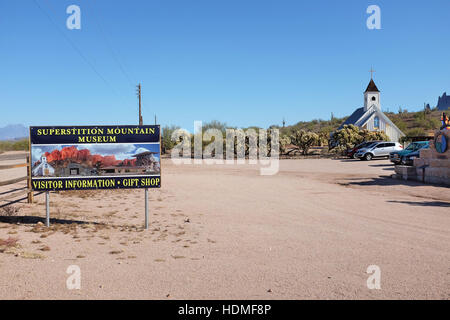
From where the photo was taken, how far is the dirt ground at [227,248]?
4.75 meters

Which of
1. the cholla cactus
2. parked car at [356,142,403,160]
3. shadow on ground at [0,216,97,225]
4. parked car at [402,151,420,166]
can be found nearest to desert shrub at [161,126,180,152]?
the cholla cactus

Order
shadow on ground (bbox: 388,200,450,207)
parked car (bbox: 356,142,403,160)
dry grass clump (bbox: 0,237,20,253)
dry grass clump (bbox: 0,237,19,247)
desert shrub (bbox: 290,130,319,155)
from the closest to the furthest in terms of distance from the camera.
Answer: dry grass clump (bbox: 0,237,20,253)
dry grass clump (bbox: 0,237,19,247)
shadow on ground (bbox: 388,200,450,207)
parked car (bbox: 356,142,403,160)
desert shrub (bbox: 290,130,319,155)

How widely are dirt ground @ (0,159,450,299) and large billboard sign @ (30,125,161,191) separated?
3.21ft

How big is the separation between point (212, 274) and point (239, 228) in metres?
2.89

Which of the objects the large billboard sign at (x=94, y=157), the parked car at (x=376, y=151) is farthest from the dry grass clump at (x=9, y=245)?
the parked car at (x=376, y=151)

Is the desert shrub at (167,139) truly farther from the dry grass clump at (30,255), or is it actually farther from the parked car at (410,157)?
the dry grass clump at (30,255)

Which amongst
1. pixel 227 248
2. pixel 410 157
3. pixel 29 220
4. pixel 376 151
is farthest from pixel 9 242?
pixel 376 151

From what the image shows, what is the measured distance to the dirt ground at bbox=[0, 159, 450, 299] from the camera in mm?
4754

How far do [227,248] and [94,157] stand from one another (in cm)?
360

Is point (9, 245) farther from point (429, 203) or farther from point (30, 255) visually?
point (429, 203)

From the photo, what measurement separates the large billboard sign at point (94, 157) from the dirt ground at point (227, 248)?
98 centimetres

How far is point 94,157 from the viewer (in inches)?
316

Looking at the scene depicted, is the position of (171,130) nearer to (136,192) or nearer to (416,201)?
(136,192)

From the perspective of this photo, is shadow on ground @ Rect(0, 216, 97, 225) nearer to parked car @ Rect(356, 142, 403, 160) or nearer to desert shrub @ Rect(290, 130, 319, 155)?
parked car @ Rect(356, 142, 403, 160)
